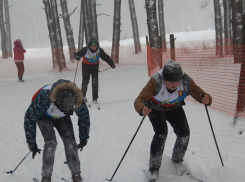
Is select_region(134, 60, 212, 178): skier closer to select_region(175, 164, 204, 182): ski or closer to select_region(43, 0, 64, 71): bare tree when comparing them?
select_region(175, 164, 204, 182): ski

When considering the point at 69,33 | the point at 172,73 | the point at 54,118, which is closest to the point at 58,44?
the point at 69,33

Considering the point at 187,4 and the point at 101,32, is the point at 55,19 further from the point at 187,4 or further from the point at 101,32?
the point at 187,4

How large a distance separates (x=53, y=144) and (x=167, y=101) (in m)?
1.54

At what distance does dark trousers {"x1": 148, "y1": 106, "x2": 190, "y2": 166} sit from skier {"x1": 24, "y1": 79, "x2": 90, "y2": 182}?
91cm

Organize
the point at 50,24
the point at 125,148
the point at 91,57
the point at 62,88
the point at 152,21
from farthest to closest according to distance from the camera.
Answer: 1. the point at 50,24
2. the point at 152,21
3. the point at 91,57
4. the point at 125,148
5. the point at 62,88

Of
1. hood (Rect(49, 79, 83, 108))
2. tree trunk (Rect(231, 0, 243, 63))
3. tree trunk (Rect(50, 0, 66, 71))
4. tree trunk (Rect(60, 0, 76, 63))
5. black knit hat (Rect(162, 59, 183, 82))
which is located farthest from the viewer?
tree trunk (Rect(60, 0, 76, 63))

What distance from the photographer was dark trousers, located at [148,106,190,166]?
3076mm

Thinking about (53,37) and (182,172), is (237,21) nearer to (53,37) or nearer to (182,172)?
(182,172)

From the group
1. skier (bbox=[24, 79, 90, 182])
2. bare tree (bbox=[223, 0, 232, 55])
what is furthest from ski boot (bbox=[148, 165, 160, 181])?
bare tree (bbox=[223, 0, 232, 55])

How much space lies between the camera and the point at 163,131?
3068mm

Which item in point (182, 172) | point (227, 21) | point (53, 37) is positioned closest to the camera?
point (182, 172)

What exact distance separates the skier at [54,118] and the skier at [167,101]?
77cm

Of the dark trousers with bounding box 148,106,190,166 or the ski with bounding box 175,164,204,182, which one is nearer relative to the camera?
the dark trousers with bounding box 148,106,190,166

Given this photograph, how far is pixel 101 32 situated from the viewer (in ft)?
284
